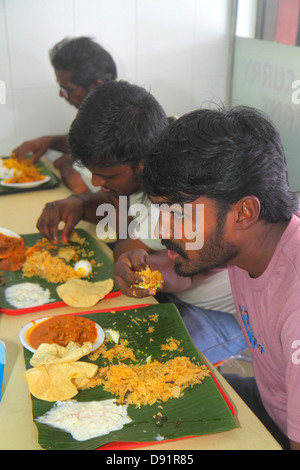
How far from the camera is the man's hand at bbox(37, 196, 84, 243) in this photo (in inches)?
80.6

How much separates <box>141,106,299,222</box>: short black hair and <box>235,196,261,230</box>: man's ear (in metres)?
0.02

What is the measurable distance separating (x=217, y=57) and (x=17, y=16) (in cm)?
143

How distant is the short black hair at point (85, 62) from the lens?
267 cm

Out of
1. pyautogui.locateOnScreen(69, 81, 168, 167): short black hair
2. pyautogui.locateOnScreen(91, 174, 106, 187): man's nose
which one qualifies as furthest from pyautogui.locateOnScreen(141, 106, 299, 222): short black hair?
pyautogui.locateOnScreen(91, 174, 106, 187): man's nose

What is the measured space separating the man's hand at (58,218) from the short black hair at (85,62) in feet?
2.89

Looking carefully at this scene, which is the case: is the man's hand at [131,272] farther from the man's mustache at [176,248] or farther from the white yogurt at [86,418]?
the white yogurt at [86,418]

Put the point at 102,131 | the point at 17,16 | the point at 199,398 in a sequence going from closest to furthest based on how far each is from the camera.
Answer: the point at 199,398 → the point at 102,131 → the point at 17,16

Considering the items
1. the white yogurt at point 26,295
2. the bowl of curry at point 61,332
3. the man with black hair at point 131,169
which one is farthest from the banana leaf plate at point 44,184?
the bowl of curry at point 61,332

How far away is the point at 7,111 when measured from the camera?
324 centimetres

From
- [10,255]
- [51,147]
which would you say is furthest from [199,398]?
[51,147]

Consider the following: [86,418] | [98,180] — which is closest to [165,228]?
[86,418]

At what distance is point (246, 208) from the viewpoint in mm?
1199

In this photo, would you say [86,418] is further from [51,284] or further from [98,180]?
[98,180]
